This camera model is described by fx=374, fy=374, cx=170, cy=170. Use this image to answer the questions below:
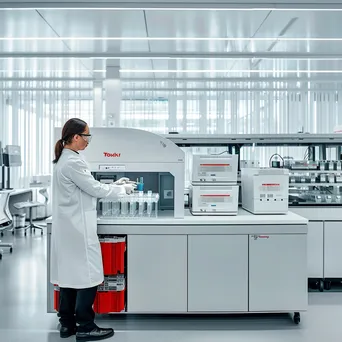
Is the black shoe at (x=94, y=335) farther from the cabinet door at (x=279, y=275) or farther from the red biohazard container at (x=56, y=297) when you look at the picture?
the cabinet door at (x=279, y=275)

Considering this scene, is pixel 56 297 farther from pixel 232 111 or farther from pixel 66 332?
pixel 232 111

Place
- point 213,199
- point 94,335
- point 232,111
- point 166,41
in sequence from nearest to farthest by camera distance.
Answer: point 94,335, point 213,199, point 166,41, point 232,111

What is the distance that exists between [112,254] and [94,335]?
51 centimetres

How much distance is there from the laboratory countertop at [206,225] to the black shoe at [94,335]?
636 millimetres

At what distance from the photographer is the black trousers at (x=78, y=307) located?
2320 mm

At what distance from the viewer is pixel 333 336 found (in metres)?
2.46

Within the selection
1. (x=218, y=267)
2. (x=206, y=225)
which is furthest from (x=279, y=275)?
(x=206, y=225)

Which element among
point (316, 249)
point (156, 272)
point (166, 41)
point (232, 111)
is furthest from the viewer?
point (232, 111)

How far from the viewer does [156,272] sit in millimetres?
2598

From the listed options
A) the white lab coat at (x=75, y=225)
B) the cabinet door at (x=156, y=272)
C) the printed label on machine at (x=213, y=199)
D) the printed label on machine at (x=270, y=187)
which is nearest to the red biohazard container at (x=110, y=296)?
the cabinet door at (x=156, y=272)

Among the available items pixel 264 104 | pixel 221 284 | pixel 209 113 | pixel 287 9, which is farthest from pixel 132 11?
pixel 264 104

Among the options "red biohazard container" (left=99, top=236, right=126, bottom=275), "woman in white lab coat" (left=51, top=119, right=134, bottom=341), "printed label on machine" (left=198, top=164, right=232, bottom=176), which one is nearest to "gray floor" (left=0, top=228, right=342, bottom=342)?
"woman in white lab coat" (left=51, top=119, right=134, bottom=341)

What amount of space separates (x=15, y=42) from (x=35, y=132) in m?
2.49

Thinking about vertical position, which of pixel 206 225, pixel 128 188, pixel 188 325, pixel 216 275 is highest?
pixel 128 188
